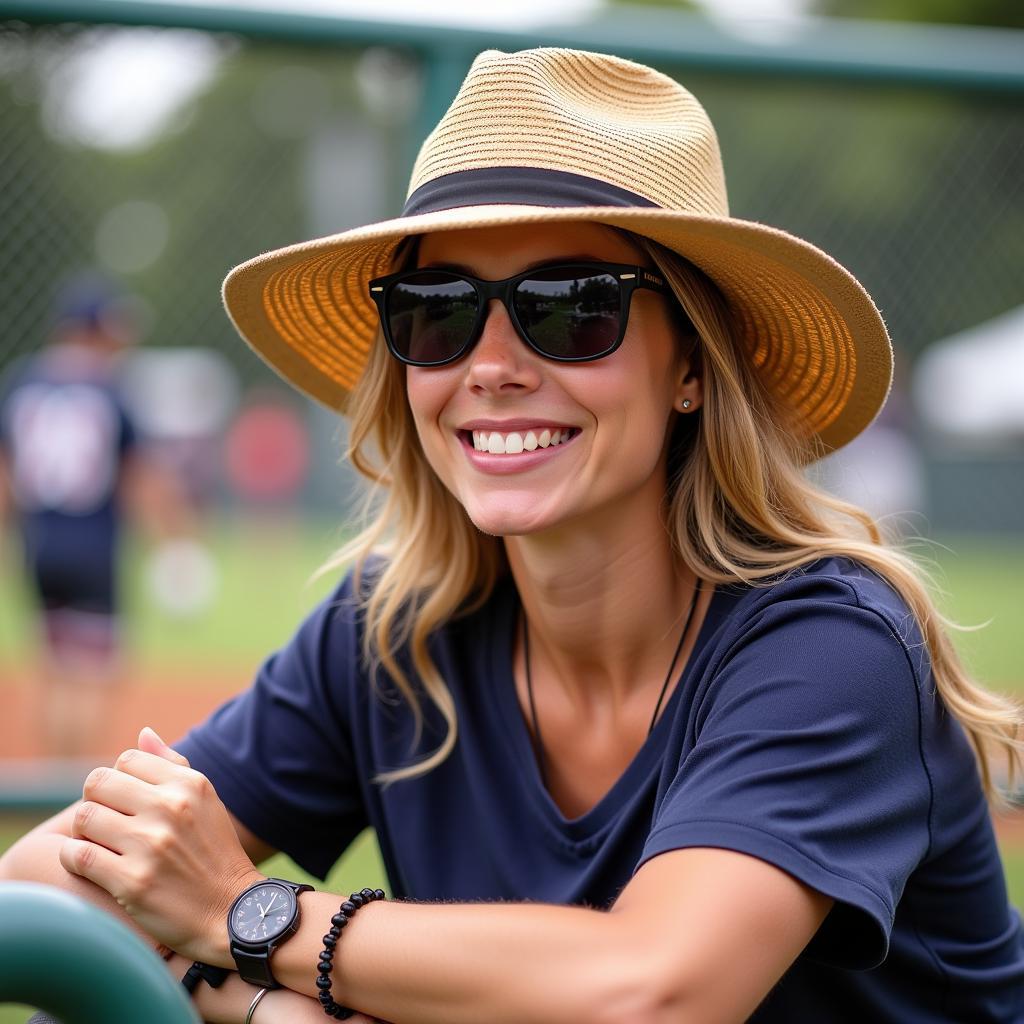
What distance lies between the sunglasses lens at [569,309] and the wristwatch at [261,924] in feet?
2.86

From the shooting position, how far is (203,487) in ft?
94.2

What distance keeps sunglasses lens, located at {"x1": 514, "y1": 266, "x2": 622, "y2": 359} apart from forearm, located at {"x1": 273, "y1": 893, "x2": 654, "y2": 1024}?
2.78 ft

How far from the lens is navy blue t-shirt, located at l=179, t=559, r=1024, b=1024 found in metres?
1.79

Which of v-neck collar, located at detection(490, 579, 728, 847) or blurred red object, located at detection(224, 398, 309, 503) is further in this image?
blurred red object, located at detection(224, 398, 309, 503)

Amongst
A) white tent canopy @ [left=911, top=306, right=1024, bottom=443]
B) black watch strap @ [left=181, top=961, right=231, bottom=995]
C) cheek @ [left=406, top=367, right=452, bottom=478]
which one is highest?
white tent canopy @ [left=911, top=306, right=1024, bottom=443]

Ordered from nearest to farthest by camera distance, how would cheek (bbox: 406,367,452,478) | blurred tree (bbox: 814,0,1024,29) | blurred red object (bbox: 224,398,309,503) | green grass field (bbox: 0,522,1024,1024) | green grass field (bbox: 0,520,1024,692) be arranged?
cheek (bbox: 406,367,452,478)
green grass field (bbox: 0,522,1024,1024)
green grass field (bbox: 0,520,1024,692)
blurred red object (bbox: 224,398,309,503)
blurred tree (bbox: 814,0,1024,29)

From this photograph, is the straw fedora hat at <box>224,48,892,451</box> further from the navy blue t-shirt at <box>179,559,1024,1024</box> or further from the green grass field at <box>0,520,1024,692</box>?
the green grass field at <box>0,520,1024,692</box>

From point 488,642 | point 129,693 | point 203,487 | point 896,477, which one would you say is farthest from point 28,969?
point 203,487

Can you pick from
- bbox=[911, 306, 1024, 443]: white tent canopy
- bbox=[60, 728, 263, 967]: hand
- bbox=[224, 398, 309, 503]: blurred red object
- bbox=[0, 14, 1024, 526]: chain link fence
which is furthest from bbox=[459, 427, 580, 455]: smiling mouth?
bbox=[224, 398, 309, 503]: blurred red object

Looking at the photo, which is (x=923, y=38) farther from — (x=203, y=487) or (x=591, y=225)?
(x=203, y=487)

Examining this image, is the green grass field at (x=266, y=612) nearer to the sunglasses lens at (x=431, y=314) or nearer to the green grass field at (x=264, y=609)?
the green grass field at (x=264, y=609)

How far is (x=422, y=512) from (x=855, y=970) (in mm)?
1153

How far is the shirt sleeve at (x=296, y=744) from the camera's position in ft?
7.97

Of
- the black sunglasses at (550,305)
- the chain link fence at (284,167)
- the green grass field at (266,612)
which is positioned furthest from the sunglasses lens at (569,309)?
the green grass field at (266,612)
